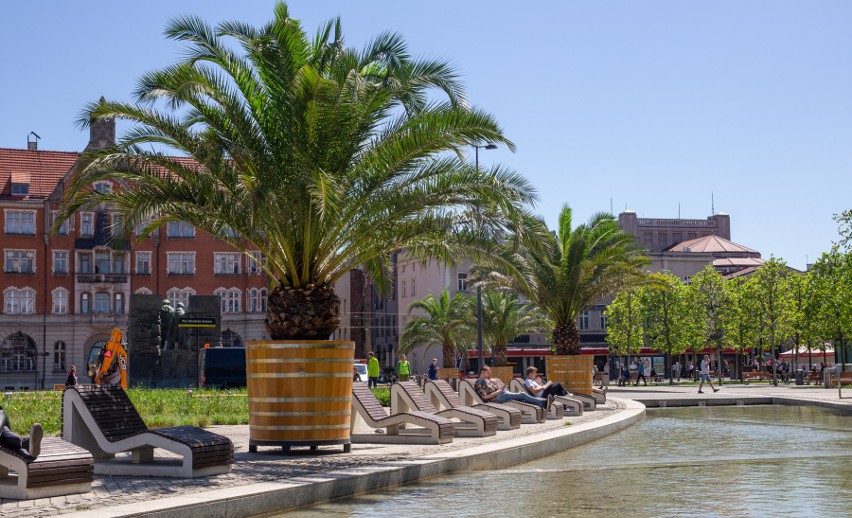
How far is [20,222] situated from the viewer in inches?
2948

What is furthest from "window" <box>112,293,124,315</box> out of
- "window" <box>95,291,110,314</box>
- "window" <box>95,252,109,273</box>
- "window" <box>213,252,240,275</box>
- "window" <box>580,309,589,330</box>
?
"window" <box>580,309,589,330</box>

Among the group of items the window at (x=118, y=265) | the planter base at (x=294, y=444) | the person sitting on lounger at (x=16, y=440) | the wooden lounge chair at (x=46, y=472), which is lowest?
the planter base at (x=294, y=444)

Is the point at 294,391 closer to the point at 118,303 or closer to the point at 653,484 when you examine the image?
the point at 653,484

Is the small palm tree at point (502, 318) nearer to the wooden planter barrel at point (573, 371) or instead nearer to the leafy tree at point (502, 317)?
the leafy tree at point (502, 317)

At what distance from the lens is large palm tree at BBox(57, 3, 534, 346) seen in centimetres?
1484

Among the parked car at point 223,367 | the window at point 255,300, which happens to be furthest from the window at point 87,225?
the parked car at point 223,367

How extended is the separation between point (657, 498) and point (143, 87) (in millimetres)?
8842

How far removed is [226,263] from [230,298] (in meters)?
2.58

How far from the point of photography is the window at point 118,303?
76.4 meters

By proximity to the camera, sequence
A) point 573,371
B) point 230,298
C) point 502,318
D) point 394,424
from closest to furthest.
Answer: point 394,424, point 573,371, point 502,318, point 230,298

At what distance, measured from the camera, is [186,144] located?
50.2 ft

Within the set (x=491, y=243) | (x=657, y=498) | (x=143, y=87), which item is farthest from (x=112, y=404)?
(x=491, y=243)

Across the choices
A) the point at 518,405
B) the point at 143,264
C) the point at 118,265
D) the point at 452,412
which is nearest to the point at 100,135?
the point at 118,265

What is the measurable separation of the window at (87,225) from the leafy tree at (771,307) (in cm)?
4466
